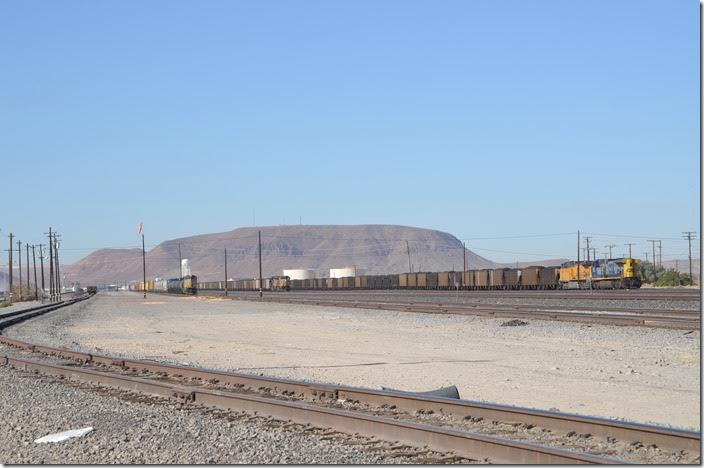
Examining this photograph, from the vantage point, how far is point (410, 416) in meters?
10.6

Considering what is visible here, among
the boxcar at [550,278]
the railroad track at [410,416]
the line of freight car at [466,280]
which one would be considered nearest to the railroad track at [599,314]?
the railroad track at [410,416]

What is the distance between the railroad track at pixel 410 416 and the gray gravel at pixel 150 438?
42 cm

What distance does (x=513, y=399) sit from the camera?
1334 centimetres

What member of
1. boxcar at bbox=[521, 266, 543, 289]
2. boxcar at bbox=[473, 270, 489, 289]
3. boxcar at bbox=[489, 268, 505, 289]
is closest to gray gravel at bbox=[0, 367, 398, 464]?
boxcar at bbox=[521, 266, 543, 289]

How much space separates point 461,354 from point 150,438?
12737 mm

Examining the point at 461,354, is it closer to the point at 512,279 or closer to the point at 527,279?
the point at 527,279

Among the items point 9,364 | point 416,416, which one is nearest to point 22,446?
point 416,416

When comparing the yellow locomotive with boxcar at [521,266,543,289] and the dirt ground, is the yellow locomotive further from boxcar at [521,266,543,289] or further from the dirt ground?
the dirt ground

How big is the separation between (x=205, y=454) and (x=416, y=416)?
2.94 m

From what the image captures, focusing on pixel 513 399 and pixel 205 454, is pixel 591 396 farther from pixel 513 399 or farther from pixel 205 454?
pixel 205 454

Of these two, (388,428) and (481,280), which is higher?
(388,428)

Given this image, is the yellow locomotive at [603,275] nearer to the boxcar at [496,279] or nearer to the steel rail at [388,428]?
the boxcar at [496,279]

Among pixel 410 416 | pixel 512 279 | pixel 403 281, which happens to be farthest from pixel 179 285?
pixel 410 416

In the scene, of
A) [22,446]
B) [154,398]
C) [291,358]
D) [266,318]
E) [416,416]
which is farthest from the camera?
[266,318]
